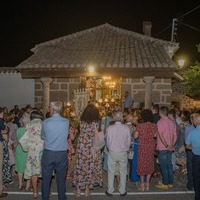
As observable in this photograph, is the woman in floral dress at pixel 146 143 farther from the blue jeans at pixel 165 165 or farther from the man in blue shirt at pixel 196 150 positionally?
the man in blue shirt at pixel 196 150

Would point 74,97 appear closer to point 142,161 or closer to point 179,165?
point 179,165

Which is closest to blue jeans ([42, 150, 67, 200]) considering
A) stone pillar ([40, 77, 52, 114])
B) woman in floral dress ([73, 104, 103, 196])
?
woman in floral dress ([73, 104, 103, 196])

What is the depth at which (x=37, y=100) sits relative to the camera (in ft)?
59.3

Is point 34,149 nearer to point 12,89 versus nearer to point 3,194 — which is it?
point 3,194

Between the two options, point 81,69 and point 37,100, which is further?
point 37,100

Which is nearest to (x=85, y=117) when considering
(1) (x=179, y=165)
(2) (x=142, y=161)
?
(2) (x=142, y=161)

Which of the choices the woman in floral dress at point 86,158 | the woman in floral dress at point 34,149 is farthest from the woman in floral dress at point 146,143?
the woman in floral dress at point 34,149

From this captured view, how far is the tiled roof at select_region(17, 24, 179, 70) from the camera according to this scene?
15.5m

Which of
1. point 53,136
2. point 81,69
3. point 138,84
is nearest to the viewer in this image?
point 53,136

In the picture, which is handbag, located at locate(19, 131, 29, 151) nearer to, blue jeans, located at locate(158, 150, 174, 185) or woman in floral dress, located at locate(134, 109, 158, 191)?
woman in floral dress, located at locate(134, 109, 158, 191)

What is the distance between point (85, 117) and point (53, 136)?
1.07 meters

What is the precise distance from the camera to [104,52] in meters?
17.2

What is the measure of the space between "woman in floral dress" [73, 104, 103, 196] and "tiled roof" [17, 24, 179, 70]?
725cm

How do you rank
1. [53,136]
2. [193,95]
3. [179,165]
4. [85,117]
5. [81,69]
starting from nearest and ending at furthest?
[53,136] → [85,117] → [179,165] → [81,69] → [193,95]
